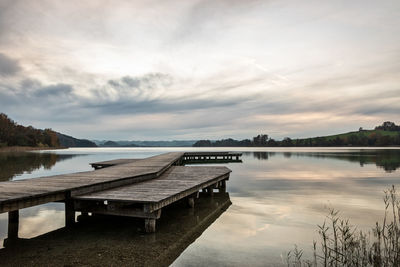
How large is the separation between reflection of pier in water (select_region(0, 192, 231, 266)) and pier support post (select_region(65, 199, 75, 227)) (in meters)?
0.25

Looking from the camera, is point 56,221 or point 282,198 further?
point 282,198

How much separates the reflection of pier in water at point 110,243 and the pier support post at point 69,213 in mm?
251

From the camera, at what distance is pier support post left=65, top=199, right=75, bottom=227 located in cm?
842

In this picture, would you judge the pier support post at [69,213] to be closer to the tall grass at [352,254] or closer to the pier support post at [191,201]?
the pier support post at [191,201]

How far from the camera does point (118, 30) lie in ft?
71.6

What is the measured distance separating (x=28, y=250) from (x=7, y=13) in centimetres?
1839

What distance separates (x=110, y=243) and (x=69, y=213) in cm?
259

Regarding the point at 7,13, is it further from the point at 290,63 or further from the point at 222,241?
the point at 290,63

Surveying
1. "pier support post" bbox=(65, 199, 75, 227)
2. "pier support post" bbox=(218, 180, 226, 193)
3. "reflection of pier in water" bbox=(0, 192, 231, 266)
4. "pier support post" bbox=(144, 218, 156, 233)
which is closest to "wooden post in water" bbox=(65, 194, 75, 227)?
"pier support post" bbox=(65, 199, 75, 227)

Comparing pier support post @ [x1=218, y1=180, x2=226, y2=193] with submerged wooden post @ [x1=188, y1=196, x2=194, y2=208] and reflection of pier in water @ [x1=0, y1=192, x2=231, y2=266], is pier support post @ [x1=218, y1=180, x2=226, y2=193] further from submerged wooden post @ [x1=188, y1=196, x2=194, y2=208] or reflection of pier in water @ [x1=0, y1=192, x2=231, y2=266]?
reflection of pier in water @ [x1=0, y1=192, x2=231, y2=266]

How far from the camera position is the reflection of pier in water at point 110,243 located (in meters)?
5.86

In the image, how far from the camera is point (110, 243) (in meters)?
6.94

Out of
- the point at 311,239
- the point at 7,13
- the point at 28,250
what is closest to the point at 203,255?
the point at 311,239

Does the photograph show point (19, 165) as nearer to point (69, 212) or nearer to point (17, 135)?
point (69, 212)
